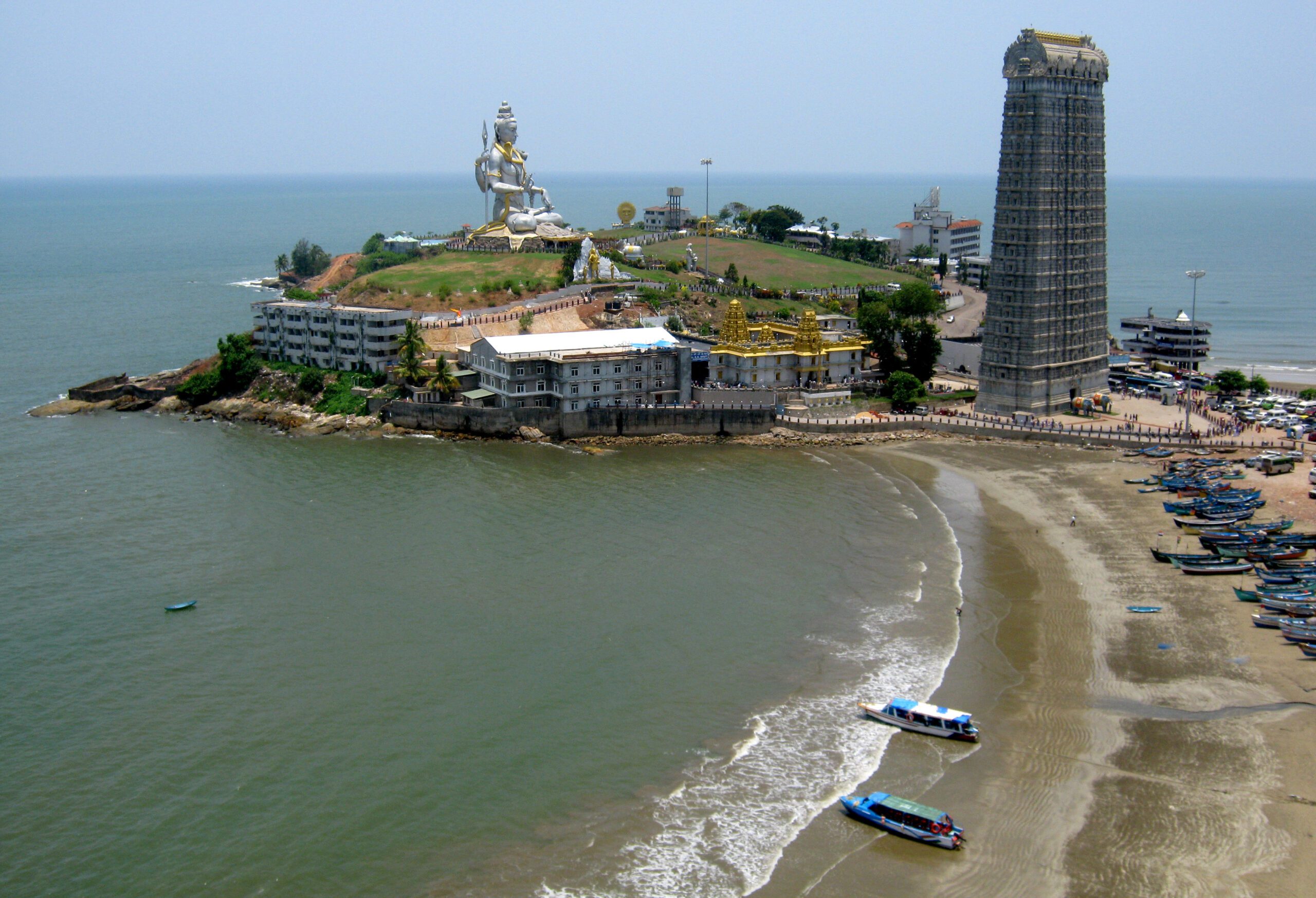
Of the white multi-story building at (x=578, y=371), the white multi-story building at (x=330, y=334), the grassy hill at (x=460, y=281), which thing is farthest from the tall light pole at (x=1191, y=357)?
the white multi-story building at (x=330, y=334)

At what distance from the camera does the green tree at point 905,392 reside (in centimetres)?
7925

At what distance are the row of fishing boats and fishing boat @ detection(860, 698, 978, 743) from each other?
14492 millimetres

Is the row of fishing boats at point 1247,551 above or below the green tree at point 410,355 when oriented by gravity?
below

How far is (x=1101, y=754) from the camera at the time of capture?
115 ft

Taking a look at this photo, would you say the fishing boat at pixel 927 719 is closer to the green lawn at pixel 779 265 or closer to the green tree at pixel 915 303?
the green tree at pixel 915 303

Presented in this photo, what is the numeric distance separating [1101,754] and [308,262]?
123m

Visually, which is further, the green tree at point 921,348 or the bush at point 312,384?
the green tree at point 921,348

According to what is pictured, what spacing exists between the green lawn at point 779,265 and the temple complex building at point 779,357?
108ft

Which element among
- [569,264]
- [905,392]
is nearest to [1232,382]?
[905,392]

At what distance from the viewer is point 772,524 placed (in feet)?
184

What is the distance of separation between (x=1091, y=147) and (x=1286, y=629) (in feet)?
150

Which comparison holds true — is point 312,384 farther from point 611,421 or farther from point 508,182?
point 508,182

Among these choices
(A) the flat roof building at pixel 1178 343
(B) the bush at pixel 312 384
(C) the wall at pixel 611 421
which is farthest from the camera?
(A) the flat roof building at pixel 1178 343

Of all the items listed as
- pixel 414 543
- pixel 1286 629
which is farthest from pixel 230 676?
pixel 1286 629
